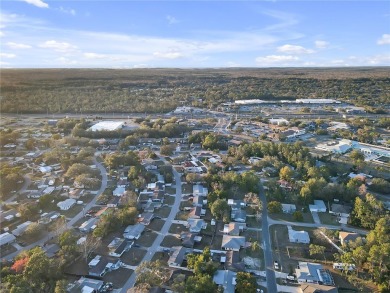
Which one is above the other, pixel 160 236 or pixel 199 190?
pixel 199 190

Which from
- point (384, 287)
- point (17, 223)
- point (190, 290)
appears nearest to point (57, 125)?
point (17, 223)

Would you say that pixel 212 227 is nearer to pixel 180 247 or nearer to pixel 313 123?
pixel 180 247

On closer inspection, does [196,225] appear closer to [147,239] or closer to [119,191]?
[147,239]

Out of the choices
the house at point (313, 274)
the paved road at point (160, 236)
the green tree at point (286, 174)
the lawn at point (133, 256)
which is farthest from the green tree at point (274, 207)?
the lawn at point (133, 256)

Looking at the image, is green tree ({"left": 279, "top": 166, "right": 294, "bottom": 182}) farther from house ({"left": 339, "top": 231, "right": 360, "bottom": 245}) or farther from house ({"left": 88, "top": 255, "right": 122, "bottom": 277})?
house ({"left": 88, "top": 255, "right": 122, "bottom": 277})

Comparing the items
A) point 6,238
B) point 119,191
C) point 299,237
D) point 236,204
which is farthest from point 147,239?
point 299,237

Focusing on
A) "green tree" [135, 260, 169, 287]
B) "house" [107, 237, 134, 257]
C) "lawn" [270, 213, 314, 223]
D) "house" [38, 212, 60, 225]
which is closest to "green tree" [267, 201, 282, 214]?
"lawn" [270, 213, 314, 223]
